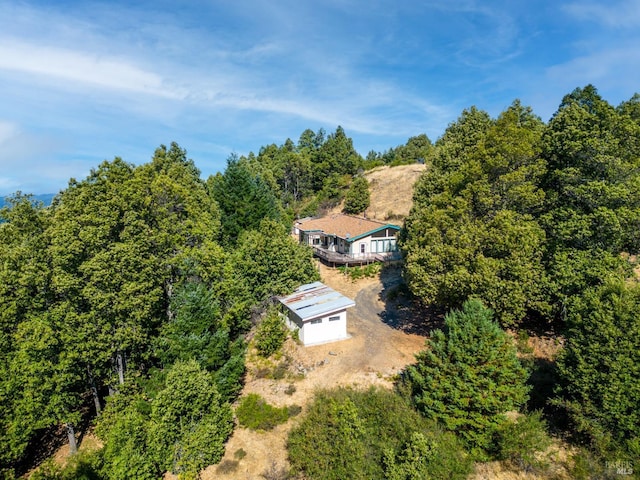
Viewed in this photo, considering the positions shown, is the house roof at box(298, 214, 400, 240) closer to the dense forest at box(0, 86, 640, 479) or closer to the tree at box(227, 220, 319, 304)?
the tree at box(227, 220, 319, 304)

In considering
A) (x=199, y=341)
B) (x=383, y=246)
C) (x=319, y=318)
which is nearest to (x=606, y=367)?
(x=319, y=318)

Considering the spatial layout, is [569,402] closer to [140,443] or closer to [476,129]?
[140,443]

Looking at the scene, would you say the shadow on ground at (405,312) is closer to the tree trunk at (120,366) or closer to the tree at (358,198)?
the tree trunk at (120,366)

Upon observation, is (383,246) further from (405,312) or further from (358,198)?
(358,198)

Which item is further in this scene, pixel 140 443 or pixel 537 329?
pixel 537 329

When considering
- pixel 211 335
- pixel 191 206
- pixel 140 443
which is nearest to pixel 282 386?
pixel 211 335

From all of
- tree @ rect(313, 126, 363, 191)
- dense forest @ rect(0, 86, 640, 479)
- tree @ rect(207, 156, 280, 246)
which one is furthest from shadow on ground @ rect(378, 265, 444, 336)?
tree @ rect(313, 126, 363, 191)
